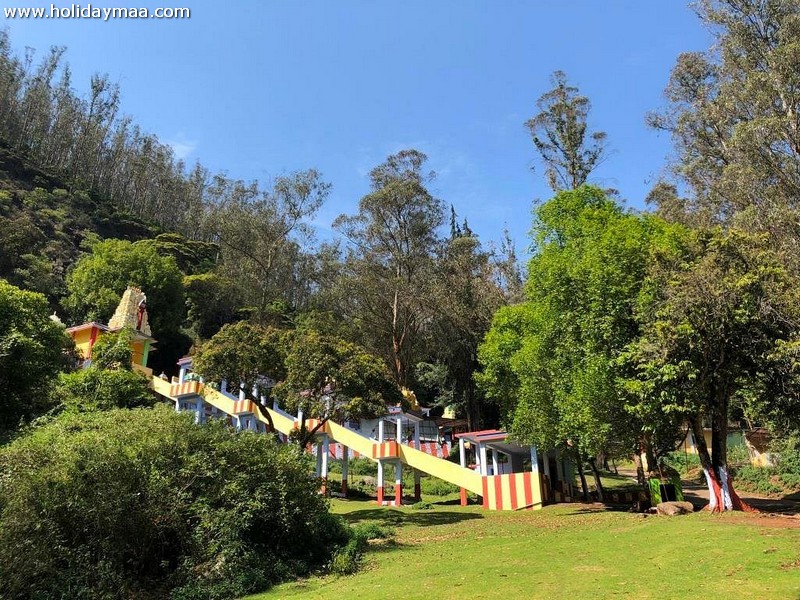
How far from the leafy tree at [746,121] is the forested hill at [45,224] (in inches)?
1708

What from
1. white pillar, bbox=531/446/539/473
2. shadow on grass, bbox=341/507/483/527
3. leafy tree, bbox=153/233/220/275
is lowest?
shadow on grass, bbox=341/507/483/527

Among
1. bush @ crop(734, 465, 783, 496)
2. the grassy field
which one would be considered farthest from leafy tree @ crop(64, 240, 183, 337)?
bush @ crop(734, 465, 783, 496)

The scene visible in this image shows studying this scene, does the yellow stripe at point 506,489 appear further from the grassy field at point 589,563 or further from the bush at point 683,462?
the bush at point 683,462

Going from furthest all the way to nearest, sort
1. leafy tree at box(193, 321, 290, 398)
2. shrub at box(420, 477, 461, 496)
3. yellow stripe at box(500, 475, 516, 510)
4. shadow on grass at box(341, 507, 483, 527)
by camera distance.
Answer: shrub at box(420, 477, 461, 496)
yellow stripe at box(500, 475, 516, 510)
leafy tree at box(193, 321, 290, 398)
shadow on grass at box(341, 507, 483, 527)

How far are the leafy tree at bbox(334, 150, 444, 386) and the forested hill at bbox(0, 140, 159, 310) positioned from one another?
968 inches

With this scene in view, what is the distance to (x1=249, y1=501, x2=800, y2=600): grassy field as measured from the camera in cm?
794

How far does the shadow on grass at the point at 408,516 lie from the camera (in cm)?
1884

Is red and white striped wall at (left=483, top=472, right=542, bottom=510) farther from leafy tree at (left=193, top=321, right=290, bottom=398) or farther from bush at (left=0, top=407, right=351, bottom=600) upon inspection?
bush at (left=0, top=407, right=351, bottom=600)

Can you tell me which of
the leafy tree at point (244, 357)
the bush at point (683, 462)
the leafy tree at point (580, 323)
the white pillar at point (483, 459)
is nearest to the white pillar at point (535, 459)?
the leafy tree at point (580, 323)

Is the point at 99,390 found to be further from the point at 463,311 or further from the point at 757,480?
the point at 757,480

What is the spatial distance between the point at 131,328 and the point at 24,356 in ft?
48.9

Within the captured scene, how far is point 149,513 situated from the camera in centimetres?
1108

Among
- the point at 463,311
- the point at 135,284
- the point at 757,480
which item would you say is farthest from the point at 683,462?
the point at 135,284

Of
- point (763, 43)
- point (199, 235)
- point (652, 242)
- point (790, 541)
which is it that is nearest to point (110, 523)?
point (790, 541)
